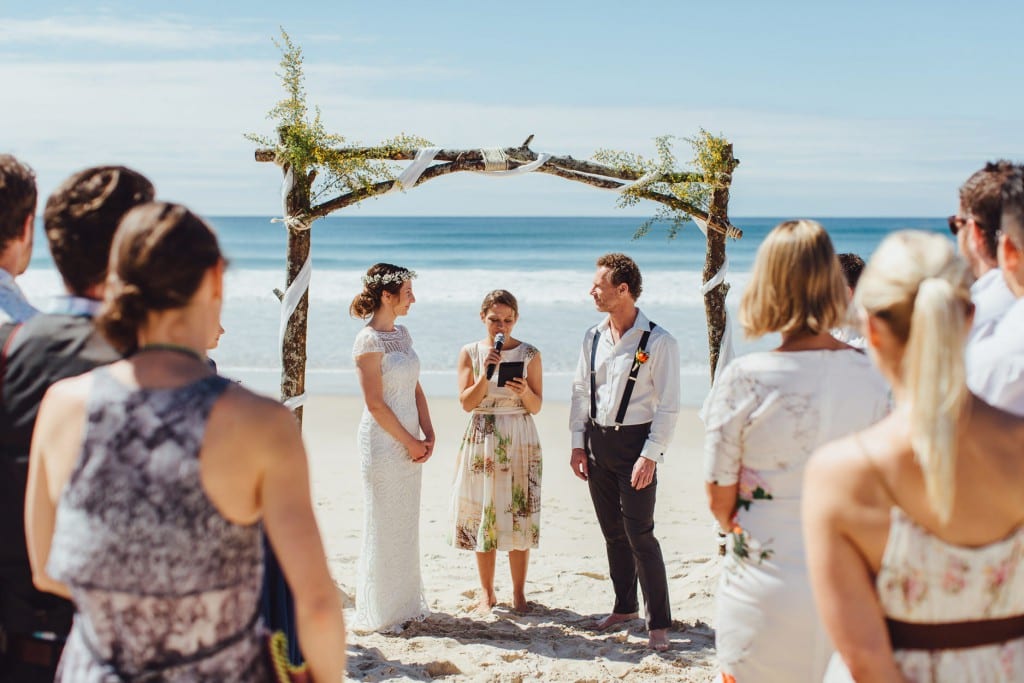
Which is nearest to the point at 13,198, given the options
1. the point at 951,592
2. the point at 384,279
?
the point at 951,592

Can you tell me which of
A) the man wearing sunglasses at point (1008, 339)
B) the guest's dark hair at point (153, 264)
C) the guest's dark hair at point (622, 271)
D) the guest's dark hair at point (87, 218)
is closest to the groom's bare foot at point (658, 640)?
the guest's dark hair at point (622, 271)

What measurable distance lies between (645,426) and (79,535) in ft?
12.4

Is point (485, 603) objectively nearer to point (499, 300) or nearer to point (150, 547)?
point (499, 300)

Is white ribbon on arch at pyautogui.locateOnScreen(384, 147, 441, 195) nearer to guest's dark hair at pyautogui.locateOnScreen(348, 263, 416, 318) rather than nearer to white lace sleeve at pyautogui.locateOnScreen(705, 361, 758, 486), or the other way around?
guest's dark hair at pyautogui.locateOnScreen(348, 263, 416, 318)

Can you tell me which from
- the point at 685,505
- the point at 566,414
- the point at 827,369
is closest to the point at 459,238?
the point at 566,414

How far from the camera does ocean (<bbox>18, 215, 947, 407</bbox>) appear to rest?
16.1m

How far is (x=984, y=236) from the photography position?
9.38 ft

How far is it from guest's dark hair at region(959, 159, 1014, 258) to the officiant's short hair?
1.78ft

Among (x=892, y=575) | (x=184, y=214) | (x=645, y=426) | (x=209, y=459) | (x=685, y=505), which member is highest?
(x=184, y=214)

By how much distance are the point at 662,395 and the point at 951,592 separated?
11.0ft

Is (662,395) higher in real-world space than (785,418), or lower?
lower

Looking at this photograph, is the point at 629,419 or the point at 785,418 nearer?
the point at 785,418

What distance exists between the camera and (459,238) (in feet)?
160

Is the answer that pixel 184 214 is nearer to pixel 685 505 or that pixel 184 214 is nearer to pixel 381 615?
pixel 381 615
